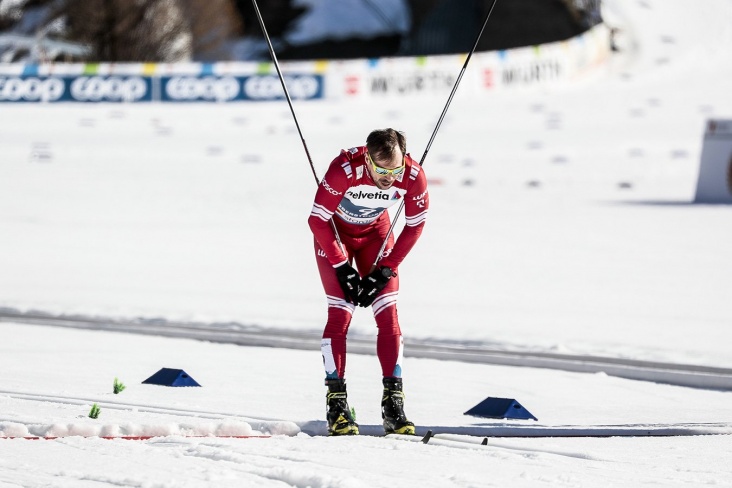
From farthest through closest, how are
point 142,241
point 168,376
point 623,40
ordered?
point 623,40, point 142,241, point 168,376

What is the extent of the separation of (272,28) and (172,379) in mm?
42859

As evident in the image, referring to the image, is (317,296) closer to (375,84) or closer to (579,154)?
(579,154)

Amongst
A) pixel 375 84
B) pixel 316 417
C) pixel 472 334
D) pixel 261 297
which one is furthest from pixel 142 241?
pixel 375 84

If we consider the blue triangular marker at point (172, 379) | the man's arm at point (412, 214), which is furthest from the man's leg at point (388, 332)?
the blue triangular marker at point (172, 379)

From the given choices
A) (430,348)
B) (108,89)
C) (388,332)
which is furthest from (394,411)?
(108,89)

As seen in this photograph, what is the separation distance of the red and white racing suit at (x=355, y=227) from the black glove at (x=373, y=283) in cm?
8

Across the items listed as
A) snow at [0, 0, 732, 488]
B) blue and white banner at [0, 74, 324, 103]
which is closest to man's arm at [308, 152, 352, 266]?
snow at [0, 0, 732, 488]

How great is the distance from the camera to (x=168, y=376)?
7.51 metres

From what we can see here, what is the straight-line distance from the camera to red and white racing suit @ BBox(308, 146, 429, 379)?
613cm

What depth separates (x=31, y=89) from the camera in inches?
1112

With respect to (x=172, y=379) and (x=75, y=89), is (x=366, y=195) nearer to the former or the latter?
(x=172, y=379)

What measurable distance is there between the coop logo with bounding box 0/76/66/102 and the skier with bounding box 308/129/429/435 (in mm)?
23225

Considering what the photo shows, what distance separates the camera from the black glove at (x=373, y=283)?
20.0 ft

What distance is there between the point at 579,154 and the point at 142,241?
10323mm
